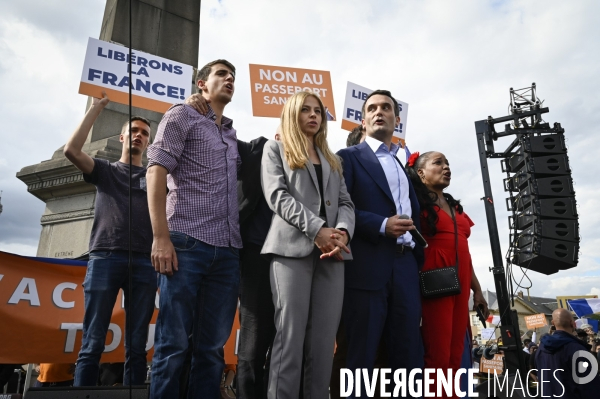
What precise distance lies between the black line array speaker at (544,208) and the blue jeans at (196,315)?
6.42 m

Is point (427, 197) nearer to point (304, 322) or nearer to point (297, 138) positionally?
point (297, 138)

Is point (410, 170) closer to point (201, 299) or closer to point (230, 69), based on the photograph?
point (230, 69)

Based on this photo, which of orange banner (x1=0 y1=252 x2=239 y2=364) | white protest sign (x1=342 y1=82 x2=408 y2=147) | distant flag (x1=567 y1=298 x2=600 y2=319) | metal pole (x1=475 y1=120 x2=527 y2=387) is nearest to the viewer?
orange banner (x1=0 y1=252 x2=239 y2=364)

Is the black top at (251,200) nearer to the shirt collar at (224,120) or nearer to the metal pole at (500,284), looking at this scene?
the shirt collar at (224,120)

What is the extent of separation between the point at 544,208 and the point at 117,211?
22.2 feet

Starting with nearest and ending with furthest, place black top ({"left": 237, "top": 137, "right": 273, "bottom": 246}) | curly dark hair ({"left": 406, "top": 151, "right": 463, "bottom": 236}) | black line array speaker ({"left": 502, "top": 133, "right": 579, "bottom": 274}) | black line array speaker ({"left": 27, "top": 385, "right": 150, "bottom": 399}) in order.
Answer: black line array speaker ({"left": 27, "top": 385, "right": 150, "bottom": 399}) → black top ({"left": 237, "top": 137, "right": 273, "bottom": 246}) → curly dark hair ({"left": 406, "top": 151, "right": 463, "bottom": 236}) → black line array speaker ({"left": 502, "top": 133, "right": 579, "bottom": 274})

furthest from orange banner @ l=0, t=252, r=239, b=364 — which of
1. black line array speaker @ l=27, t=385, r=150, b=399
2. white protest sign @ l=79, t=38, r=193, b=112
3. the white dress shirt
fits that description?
the white dress shirt

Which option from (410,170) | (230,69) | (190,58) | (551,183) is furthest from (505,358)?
(190,58)

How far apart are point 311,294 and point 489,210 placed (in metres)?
5.09

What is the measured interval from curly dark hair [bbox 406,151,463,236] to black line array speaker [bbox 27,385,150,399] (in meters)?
1.99

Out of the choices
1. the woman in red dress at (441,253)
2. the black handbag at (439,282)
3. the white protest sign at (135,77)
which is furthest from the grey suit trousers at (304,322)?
the white protest sign at (135,77)

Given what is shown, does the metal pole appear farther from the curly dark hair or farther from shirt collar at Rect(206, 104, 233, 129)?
shirt collar at Rect(206, 104, 233, 129)

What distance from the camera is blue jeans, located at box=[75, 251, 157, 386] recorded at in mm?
2555

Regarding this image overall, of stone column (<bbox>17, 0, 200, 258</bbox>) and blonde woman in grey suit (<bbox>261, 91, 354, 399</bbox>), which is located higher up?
stone column (<bbox>17, 0, 200, 258</bbox>)
